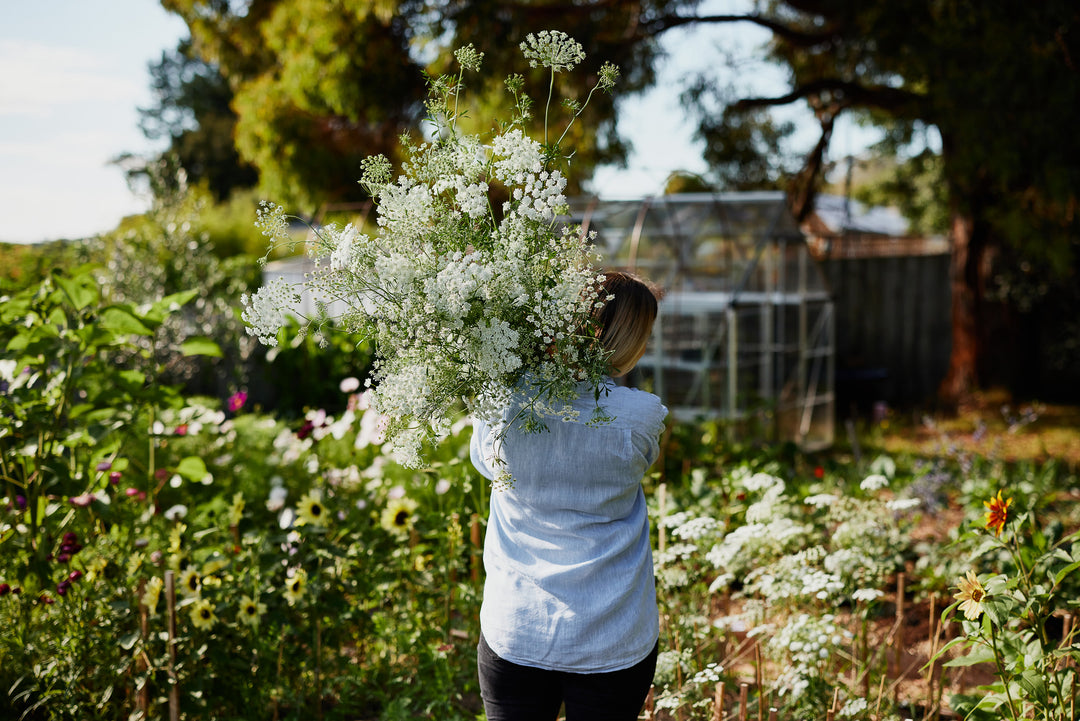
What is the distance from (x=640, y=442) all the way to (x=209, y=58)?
8361 millimetres

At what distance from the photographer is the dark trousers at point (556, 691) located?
52.2 inches

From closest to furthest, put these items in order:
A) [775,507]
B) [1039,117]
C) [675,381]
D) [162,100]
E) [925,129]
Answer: [775,507]
[1039,117]
[675,381]
[925,129]
[162,100]

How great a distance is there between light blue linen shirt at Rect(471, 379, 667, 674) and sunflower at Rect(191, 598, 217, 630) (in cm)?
97

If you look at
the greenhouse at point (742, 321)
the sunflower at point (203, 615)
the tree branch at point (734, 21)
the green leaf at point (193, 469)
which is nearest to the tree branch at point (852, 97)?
the tree branch at point (734, 21)

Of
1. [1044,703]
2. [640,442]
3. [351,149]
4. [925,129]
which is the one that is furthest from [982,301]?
[640,442]

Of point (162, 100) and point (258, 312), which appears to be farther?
point (162, 100)

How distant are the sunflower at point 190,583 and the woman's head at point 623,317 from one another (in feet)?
4.42

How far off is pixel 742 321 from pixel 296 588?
4598 millimetres

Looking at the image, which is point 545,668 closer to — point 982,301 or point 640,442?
point 640,442

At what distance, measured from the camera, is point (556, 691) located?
4.54ft

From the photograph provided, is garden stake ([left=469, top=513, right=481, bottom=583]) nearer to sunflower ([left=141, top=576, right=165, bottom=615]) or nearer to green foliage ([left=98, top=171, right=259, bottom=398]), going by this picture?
sunflower ([left=141, top=576, right=165, bottom=615])

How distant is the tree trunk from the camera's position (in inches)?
316

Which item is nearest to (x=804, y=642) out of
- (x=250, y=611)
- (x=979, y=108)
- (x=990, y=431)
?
(x=250, y=611)

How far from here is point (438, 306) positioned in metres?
Answer: 1.16
